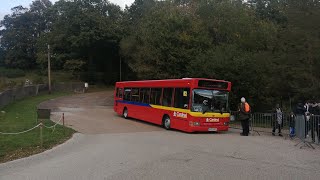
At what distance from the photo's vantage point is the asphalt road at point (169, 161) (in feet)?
32.8

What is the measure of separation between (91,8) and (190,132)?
178 ft

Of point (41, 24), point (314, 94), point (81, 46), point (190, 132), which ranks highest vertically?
point (41, 24)

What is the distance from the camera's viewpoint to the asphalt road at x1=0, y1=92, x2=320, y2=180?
9.98 meters

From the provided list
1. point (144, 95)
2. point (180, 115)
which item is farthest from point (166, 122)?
point (144, 95)

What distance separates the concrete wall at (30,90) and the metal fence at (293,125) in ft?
65.4

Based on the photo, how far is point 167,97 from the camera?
75.6 feet

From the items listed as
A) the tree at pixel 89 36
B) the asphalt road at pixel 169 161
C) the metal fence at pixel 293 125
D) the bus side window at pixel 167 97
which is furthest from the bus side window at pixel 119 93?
the tree at pixel 89 36

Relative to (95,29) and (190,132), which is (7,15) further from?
(190,132)

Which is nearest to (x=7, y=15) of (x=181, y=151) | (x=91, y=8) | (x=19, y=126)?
(x=91, y=8)

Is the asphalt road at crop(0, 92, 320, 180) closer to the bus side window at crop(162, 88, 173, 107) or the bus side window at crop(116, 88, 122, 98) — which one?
the bus side window at crop(162, 88, 173, 107)

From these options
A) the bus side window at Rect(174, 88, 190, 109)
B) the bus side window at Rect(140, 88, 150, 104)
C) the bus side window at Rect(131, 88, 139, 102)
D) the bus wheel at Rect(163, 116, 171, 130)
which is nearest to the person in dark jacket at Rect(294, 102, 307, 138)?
the bus side window at Rect(174, 88, 190, 109)

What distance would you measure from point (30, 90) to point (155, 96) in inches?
1152

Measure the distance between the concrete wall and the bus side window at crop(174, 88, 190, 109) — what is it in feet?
55.4

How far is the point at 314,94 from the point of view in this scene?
24.2 m
